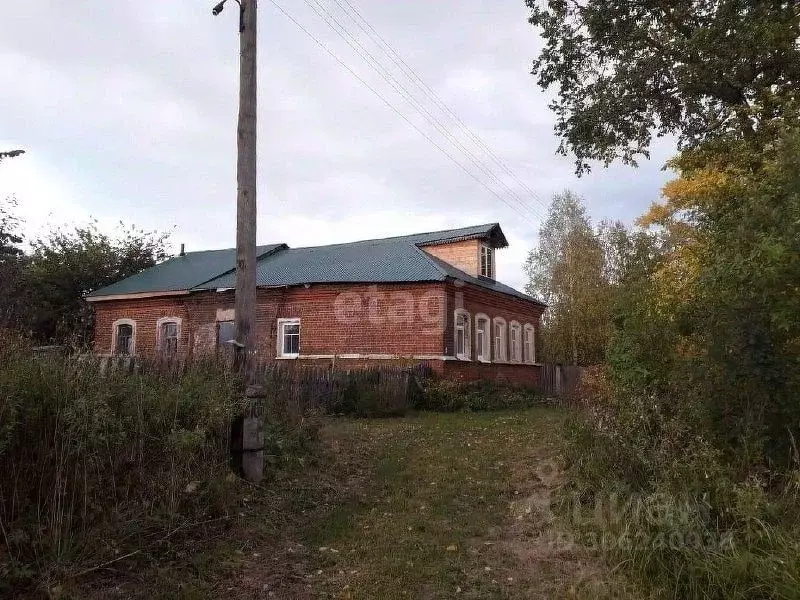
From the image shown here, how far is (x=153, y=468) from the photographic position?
5.11 m

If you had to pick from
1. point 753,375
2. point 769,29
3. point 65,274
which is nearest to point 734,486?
point 753,375

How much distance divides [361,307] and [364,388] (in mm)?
4977

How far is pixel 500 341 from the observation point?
955 inches

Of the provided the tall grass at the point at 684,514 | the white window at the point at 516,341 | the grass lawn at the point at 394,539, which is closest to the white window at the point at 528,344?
the white window at the point at 516,341

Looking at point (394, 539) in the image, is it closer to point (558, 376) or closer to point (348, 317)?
point (348, 317)

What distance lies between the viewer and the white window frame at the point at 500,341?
23.7 m

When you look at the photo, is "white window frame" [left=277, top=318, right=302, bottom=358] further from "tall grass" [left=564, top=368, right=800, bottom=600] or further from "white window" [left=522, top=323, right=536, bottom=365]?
"tall grass" [left=564, top=368, right=800, bottom=600]

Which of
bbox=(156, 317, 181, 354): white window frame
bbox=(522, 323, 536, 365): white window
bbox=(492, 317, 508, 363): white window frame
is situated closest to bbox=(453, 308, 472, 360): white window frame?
bbox=(492, 317, 508, 363): white window frame

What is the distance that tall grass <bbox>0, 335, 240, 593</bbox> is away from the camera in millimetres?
4180

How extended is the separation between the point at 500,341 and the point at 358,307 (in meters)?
6.59

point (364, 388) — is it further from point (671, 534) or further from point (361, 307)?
Answer: point (671, 534)

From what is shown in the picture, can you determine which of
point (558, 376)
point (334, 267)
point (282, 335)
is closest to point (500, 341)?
point (558, 376)

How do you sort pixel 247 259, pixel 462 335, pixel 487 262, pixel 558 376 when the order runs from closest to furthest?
pixel 247 259, pixel 462 335, pixel 487 262, pixel 558 376

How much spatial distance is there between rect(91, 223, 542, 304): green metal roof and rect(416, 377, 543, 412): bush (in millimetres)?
A: 3409
